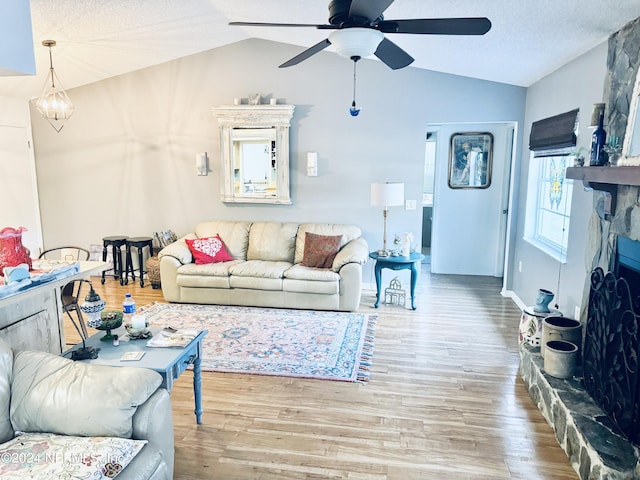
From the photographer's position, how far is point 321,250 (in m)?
5.07

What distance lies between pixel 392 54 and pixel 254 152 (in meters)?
3.25

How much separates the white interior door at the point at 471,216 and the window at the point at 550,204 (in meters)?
1.39

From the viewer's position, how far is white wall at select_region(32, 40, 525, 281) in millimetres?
5352

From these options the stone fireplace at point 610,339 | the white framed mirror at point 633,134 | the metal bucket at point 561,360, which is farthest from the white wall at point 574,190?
the white framed mirror at point 633,134

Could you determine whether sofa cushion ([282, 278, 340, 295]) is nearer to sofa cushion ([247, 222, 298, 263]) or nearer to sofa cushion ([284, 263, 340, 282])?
sofa cushion ([284, 263, 340, 282])

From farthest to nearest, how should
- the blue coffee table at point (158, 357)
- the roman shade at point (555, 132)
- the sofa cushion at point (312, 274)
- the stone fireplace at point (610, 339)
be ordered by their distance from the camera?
the sofa cushion at point (312, 274), the roman shade at point (555, 132), the blue coffee table at point (158, 357), the stone fireplace at point (610, 339)

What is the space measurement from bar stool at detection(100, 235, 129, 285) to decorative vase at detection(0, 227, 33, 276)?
3.65 meters

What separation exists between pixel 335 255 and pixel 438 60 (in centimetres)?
240

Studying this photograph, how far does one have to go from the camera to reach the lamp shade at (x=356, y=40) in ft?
7.33

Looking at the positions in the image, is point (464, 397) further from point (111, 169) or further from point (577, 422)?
point (111, 169)

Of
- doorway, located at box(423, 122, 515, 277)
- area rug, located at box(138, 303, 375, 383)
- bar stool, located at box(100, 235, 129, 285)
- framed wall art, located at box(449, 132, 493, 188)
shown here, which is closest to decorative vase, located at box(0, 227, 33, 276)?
area rug, located at box(138, 303, 375, 383)

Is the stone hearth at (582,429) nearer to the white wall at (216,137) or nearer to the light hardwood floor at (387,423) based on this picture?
the light hardwood floor at (387,423)

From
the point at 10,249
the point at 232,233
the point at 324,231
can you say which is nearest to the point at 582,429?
the point at 10,249

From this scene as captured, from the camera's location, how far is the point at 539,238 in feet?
15.5
